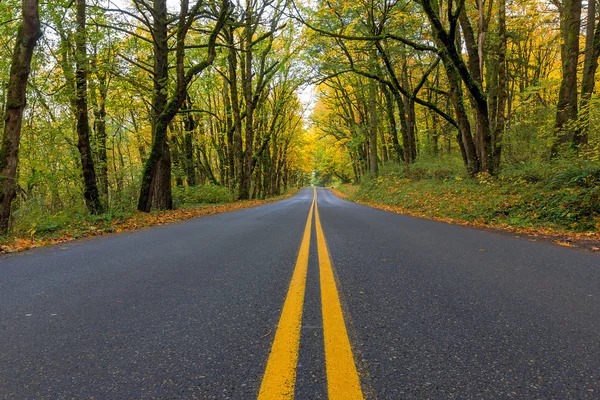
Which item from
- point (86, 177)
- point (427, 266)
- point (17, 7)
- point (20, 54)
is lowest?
point (427, 266)

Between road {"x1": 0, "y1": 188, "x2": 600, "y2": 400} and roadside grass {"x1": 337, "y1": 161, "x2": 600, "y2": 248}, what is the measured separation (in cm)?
304

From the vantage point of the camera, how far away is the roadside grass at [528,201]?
23.7ft

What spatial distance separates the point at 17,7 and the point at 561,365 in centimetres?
1444

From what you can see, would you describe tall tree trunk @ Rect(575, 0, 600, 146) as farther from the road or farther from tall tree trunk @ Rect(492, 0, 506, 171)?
the road

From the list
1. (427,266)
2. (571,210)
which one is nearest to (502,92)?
(571,210)

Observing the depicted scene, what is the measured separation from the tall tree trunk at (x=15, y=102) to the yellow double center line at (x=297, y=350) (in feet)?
24.8

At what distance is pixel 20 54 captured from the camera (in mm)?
7277

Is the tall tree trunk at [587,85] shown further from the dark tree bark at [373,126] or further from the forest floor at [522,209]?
the dark tree bark at [373,126]

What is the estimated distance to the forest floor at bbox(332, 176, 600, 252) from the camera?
6.81m

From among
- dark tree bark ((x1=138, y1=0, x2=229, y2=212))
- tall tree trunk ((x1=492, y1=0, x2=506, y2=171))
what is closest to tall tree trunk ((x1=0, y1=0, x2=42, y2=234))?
dark tree bark ((x1=138, y1=0, x2=229, y2=212))

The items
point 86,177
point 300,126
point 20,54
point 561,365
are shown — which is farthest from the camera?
point 300,126

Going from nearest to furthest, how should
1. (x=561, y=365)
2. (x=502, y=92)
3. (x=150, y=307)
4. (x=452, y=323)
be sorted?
(x=561, y=365), (x=452, y=323), (x=150, y=307), (x=502, y=92)

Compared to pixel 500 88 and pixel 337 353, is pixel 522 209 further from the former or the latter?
pixel 337 353

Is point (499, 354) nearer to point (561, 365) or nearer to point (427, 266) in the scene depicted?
point (561, 365)
